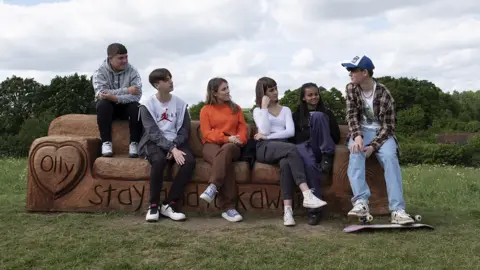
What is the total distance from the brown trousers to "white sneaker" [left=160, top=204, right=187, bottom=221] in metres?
0.43

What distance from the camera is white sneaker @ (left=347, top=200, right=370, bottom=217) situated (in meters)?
4.58

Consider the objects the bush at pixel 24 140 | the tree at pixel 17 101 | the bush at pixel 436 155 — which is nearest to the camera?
the bush at pixel 436 155

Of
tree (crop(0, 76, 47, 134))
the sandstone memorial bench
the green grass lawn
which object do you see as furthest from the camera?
tree (crop(0, 76, 47, 134))

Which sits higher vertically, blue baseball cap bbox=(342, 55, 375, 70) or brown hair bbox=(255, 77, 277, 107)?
blue baseball cap bbox=(342, 55, 375, 70)

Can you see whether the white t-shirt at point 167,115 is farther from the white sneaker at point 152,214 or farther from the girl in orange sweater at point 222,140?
the white sneaker at point 152,214

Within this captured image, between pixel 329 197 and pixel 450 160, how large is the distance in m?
19.1

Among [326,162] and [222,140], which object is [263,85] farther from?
[326,162]

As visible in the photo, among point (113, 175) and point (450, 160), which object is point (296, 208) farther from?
point (450, 160)

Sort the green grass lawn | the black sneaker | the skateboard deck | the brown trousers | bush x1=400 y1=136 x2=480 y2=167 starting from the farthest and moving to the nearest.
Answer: bush x1=400 y1=136 x2=480 y2=167
the black sneaker
the brown trousers
the skateboard deck
the green grass lawn

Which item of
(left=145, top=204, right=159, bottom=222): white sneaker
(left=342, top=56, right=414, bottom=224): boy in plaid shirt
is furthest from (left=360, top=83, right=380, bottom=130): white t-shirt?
(left=145, top=204, right=159, bottom=222): white sneaker

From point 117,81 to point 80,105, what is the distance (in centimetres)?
2782

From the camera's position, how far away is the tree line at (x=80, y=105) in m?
30.8

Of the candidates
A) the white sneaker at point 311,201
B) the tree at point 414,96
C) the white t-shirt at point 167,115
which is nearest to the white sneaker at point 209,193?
the white t-shirt at point 167,115

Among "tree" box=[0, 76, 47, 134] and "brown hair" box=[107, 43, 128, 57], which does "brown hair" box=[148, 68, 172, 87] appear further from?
"tree" box=[0, 76, 47, 134]
